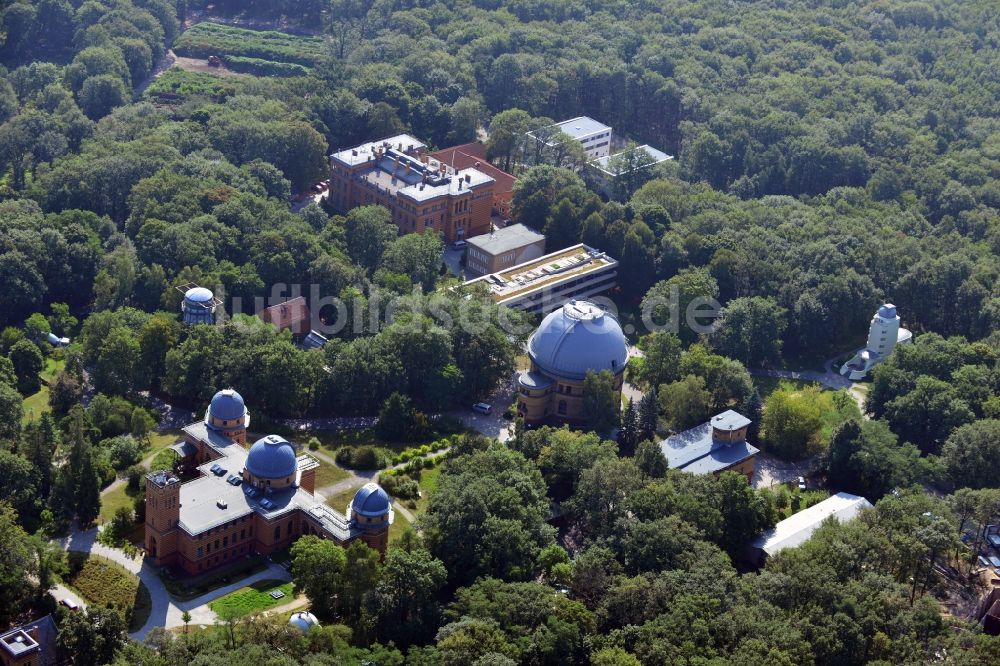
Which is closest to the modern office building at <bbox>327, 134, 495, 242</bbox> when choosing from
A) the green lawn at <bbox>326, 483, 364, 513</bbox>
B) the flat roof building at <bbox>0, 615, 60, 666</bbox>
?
the green lawn at <bbox>326, 483, 364, 513</bbox>

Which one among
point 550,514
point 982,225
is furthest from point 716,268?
point 550,514

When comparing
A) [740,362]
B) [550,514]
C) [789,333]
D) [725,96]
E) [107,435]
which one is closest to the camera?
[550,514]

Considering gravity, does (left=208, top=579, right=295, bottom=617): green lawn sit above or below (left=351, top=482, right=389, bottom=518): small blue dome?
below

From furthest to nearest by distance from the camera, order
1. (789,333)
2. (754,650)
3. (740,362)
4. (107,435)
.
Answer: (789,333), (740,362), (107,435), (754,650)

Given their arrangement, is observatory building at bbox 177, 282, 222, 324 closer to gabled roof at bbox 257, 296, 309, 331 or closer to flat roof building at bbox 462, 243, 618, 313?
gabled roof at bbox 257, 296, 309, 331

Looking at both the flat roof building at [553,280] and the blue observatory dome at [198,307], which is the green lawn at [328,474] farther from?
the flat roof building at [553,280]

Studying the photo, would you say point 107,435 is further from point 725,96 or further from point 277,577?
point 725,96

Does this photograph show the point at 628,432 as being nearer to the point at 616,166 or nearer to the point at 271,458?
the point at 271,458
